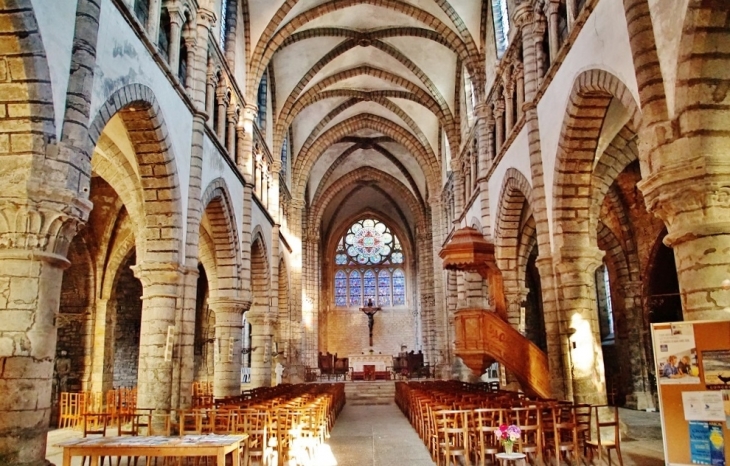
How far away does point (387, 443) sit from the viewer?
11.4 m

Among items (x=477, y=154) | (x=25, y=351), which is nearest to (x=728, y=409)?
(x=25, y=351)

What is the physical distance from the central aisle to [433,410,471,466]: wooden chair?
1.26 ft

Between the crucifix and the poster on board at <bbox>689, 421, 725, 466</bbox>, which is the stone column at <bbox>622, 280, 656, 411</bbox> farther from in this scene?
the crucifix

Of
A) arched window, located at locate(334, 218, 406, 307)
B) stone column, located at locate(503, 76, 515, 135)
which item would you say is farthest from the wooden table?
arched window, located at locate(334, 218, 406, 307)

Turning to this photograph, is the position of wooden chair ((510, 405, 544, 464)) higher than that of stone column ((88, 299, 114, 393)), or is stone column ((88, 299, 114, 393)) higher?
stone column ((88, 299, 114, 393))

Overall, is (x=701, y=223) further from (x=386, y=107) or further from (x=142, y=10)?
(x=386, y=107)

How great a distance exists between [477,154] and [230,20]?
863cm

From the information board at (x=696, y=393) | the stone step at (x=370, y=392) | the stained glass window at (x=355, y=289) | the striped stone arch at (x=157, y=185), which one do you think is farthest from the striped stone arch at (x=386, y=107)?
the information board at (x=696, y=393)

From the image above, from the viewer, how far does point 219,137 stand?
51.4 feet

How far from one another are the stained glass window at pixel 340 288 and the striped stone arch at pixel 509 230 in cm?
2254

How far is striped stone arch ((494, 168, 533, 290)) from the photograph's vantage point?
15898 millimetres

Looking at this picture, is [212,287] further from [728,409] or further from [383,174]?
[383,174]

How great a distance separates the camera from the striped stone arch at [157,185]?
1116 centimetres

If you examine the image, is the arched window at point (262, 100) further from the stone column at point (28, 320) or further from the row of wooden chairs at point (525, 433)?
the stone column at point (28, 320)
